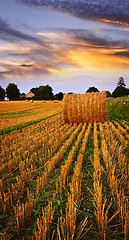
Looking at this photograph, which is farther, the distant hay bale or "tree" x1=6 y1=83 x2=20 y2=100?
"tree" x1=6 y1=83 x2=20 y2=100

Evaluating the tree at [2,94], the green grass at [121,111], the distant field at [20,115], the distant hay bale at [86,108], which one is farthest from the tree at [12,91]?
the distant hay bale at [86,108]

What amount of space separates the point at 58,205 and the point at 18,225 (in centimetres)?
68

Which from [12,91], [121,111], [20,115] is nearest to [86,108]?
[121,111]

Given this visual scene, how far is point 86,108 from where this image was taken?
1096 centimetres

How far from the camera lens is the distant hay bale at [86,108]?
36.0ft

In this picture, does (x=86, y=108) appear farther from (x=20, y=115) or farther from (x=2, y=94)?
(x=2, y=94)

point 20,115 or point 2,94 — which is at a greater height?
point 2,94

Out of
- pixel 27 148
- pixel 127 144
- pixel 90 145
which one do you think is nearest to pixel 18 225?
pixel 27 148

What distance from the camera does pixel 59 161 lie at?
15.7 feet

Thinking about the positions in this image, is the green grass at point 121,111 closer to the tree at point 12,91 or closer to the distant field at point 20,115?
the distant field at point 20,115

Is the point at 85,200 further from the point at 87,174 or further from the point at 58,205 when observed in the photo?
the point at 87,174

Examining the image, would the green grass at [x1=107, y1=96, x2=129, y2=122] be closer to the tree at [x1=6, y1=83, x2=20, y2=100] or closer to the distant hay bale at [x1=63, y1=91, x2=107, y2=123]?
the distant hay bale at [x1=63, y1=91, x2=107, y2=123]

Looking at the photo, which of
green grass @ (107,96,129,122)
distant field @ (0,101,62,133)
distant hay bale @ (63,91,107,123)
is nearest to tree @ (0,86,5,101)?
distant field @ (0,101,62,133)

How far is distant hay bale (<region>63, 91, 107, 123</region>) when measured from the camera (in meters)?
11.0
